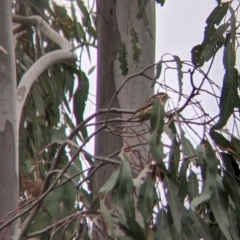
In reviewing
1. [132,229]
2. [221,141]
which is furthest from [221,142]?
[132,229]

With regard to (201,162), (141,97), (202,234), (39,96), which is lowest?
(202,234)

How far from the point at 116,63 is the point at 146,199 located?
0.50 m

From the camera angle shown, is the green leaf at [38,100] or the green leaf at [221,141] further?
the green leaf at [38,100]

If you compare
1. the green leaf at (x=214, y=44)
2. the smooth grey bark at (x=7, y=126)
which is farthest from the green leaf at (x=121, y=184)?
the smooth grey bark at (x=7, y=126)

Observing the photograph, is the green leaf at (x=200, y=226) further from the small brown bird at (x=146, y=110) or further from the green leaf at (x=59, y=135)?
the green leaf at (x=59, y=135)

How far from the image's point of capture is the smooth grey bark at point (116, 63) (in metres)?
1.49

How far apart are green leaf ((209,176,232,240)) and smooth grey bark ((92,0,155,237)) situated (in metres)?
0.31

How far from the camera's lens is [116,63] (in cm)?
155

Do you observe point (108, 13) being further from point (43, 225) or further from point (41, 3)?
point (41, 3)

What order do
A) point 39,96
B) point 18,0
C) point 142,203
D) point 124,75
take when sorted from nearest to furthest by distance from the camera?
point 142,203 < point 124,75 < point 39,96 < point 18,0

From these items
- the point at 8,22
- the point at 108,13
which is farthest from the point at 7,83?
the point at 108,13

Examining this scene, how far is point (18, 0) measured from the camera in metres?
2.58

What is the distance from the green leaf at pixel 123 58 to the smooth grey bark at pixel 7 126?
33cm

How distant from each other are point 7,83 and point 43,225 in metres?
0.35
